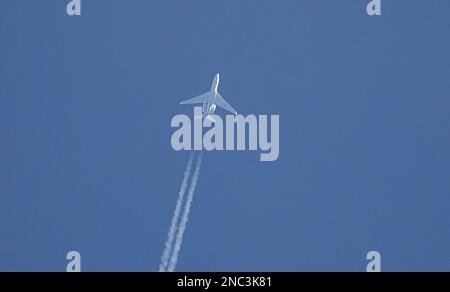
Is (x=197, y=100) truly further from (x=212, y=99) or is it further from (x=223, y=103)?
(x=212, y=99)

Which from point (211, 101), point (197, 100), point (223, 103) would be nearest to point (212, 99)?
point (211, 101)

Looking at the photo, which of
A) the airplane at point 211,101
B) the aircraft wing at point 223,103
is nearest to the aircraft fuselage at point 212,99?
the airplane at point 211,101

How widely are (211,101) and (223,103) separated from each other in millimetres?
1457

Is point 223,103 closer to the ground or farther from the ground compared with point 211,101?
farther from the ground

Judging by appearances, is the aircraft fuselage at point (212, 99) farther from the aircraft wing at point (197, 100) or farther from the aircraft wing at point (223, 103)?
the aircraft wing at point (197, 100)

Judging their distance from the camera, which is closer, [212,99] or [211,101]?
[211,101]

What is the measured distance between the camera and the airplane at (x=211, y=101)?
4859 cm

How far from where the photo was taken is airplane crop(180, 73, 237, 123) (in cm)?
4859

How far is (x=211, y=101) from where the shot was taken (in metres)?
49.6
